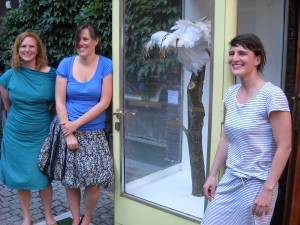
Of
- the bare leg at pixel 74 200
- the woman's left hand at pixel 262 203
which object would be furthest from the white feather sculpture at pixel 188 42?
the bare leg at pixel 74 200

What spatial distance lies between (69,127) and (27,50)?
0.73m

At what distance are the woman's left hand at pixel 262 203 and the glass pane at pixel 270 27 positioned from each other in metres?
1.19

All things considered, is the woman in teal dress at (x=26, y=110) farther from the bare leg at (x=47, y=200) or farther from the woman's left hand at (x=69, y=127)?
the woman's left hand at (x=69, y=127)

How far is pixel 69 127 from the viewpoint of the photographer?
2666 mm

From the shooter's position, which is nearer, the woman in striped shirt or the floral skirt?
the woman in striped shirt

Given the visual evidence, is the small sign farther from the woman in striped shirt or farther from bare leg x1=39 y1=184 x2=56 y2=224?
bare leg x1=39 y1=184 x2=56 y2=224

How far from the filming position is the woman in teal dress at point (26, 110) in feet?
9.39

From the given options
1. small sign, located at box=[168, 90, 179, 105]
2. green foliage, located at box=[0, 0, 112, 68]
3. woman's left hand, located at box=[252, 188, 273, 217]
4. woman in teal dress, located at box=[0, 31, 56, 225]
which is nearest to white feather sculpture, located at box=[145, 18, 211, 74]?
small sign, located at box=[168, 90, 179, 105]

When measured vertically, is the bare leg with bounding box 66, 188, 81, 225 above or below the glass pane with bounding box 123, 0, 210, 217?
below

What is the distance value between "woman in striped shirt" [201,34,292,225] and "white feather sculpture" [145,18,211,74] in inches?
26.6

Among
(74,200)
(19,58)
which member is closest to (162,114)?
(74,200)

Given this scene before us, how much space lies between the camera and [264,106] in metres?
1.71

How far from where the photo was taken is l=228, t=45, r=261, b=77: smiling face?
5.75ft

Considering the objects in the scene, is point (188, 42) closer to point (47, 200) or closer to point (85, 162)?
point (85, 162)
